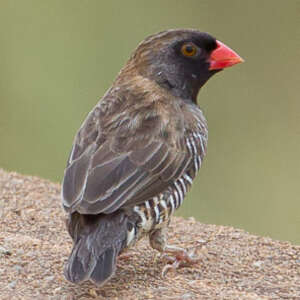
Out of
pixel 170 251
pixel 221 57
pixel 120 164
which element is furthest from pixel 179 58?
pixel 170 251

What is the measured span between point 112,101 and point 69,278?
67.8 inches

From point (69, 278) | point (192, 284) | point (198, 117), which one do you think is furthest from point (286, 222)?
point (69, 278)

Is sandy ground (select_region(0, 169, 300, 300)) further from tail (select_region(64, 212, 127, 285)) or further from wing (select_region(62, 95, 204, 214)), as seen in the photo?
wing (select_region(62, 95, 204, 214))

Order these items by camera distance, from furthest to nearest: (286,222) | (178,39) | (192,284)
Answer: (286,222)
(178,39)
(192,284)

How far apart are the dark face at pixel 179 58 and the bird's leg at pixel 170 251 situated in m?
1.24

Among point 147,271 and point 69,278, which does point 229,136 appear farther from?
point 69,278

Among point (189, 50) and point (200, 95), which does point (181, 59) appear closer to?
point (189, 50)

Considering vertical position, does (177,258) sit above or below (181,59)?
below

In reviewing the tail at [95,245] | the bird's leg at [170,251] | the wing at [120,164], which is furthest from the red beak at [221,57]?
the tail at [95,245]

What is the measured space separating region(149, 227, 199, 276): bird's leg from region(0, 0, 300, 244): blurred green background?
3.31 m

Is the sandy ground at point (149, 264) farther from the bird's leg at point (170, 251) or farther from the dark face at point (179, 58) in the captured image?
the dark face at point (179, 58)

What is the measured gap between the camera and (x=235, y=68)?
11.3m

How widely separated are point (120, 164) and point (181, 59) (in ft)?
4.96

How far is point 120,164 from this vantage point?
597 centimetres
